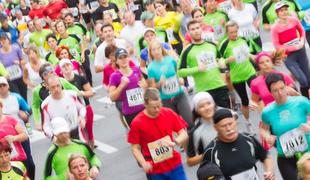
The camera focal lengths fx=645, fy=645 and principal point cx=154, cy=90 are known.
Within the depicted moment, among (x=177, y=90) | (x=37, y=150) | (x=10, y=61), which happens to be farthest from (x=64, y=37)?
(x=177, y=90)

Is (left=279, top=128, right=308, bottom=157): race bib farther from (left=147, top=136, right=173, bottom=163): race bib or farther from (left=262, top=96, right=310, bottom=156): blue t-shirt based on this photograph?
(left=147, top=136, right=173, bottom=163): race bib

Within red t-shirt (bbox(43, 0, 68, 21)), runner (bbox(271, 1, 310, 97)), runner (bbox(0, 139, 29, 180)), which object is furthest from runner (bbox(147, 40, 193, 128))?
red t-shirt (bbox(43, 0, 68, 21))

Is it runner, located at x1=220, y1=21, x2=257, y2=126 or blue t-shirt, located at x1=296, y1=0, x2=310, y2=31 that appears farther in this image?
blue t-shirt, located at x1=296, y1=0, x2=310, y2=31

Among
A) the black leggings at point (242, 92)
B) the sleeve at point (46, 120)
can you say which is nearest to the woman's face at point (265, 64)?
the black leggings at point (242, 92)

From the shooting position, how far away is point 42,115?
26.8 ft

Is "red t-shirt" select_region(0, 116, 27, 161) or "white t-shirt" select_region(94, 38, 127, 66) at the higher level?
"white t-shirt" select_region(94, 38, 127, 66)

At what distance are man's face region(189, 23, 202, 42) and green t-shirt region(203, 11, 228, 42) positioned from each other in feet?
8.02

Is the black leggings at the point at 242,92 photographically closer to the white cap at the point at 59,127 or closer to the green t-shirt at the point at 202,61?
the green t-shirt at the point at 202,61

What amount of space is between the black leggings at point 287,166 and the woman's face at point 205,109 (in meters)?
0.88

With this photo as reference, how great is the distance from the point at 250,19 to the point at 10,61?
4429 millimetres

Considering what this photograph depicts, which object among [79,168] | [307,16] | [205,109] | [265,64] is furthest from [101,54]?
[79,168]

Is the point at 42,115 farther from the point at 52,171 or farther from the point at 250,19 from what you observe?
the point at 250,19

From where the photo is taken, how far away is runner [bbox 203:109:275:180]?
531 cm

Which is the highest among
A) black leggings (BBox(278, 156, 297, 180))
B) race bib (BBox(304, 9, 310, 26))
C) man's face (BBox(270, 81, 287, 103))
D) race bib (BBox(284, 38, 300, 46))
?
race bib (BBox(304, 9, 310, 26))
